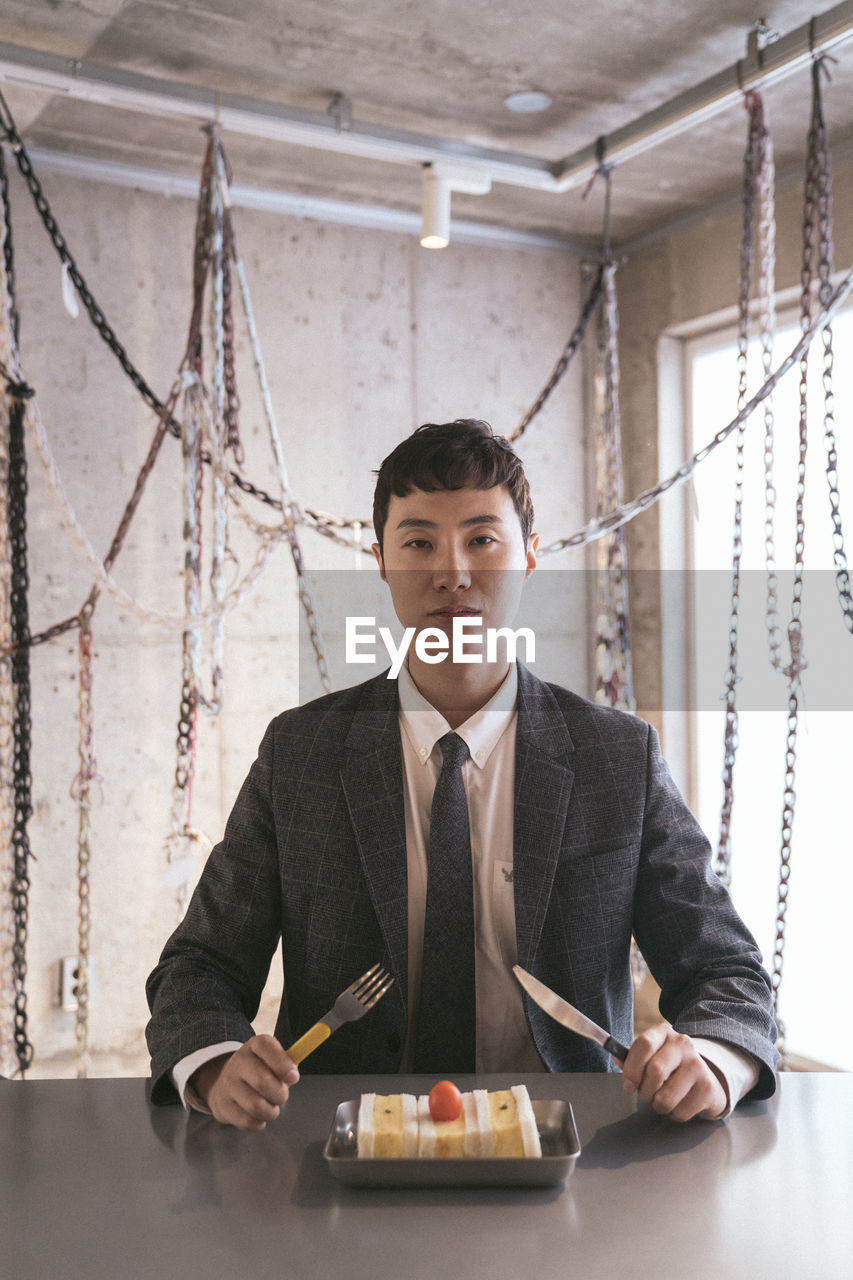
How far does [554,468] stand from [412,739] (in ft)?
9.96

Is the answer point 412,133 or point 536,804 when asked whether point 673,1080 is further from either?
point 412,133

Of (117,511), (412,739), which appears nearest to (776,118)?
(117,511)

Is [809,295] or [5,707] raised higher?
[809,295]

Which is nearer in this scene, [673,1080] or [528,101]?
[673,1080]

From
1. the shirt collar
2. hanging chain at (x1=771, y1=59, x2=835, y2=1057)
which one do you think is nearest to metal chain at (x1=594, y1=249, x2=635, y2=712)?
hanging chain at (x1=771, y1=59, x2=835, y2=1057)

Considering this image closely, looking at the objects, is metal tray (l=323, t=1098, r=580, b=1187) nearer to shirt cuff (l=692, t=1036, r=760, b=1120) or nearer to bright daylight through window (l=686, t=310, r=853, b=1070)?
shirt cuff (l=692, t=1036, r=760, b=1120)

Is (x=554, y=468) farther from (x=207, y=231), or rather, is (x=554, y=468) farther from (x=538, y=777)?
(x=538, y=777)

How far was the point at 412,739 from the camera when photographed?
163 cm

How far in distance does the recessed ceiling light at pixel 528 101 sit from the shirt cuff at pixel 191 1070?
8.88ft

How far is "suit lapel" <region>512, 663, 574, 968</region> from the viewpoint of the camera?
4.89 feet

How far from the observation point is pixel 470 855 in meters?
1.51

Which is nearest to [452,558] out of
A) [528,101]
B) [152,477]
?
[528,101]

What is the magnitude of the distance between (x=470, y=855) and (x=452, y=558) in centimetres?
39

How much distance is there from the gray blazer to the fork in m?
0.15
